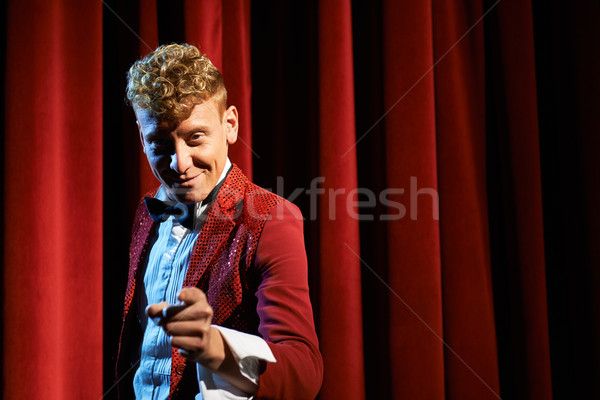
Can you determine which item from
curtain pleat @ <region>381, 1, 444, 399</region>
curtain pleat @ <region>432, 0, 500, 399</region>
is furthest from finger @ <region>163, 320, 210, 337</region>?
curtain pleat @ <region>432, 0, 500, 399</region>

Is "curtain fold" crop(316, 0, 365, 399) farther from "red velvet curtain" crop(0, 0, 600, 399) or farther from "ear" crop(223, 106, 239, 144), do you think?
"ear" crop(223, 106, 239, 144)

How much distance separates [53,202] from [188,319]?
107 cm

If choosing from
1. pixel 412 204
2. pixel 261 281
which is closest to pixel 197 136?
pixel 261 281

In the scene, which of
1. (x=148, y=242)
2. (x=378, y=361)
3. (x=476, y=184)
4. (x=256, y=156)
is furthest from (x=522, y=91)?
(x=148, y=242)

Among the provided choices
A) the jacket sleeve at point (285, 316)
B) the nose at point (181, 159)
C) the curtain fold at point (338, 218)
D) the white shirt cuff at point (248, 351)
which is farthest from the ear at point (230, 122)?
the curtain fold at point (338, 218)

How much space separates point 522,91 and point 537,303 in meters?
0.74

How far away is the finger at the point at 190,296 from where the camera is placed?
719 millimetres

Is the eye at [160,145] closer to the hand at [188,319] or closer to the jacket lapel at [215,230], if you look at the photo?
the jacket lapel at [215,230]

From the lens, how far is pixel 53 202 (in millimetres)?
1601

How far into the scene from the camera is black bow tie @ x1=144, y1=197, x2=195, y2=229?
1167 mm

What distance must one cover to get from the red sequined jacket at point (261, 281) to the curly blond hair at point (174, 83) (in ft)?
0.60

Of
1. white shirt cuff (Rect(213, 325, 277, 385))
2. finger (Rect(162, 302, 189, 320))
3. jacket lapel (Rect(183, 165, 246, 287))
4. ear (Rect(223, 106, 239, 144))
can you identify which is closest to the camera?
finger (Rect(162, 302, 189, 320))

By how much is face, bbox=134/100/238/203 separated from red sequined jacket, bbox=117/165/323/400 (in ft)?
0.17

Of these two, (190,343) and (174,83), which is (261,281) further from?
(174,83)
